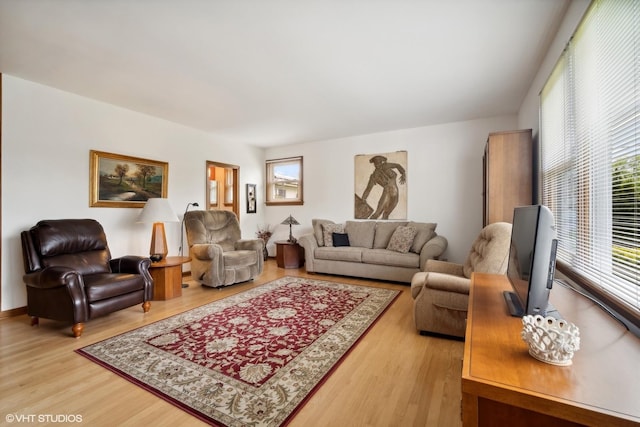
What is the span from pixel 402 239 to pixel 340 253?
1032 mm

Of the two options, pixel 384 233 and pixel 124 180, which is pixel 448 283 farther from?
pixel 124 180

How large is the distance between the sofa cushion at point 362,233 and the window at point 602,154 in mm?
2973

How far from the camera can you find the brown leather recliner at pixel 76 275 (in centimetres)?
252

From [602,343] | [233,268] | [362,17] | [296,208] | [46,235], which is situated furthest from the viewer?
[296,208]

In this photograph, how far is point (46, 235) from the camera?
9.48 ft

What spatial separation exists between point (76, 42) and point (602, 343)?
150 inches

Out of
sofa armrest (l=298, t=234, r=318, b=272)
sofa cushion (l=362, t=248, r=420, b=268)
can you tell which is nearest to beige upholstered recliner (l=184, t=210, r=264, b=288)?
sofa armrest (l=298, t=234, r=318, b=272)

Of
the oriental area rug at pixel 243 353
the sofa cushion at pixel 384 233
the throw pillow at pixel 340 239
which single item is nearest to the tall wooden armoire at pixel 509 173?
the oriental area rug at pixel 243 353

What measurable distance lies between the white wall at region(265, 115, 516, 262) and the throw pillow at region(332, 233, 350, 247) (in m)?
0.57

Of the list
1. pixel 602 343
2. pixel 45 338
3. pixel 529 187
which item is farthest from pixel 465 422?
pixel 45 338

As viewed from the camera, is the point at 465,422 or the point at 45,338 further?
the point at 45,338

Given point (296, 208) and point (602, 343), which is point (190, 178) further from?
point (602, 343)

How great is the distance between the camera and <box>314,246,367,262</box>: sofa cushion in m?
4.63

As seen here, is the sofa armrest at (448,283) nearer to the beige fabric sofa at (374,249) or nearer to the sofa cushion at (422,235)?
the beige fabric sofa at (374,249)
